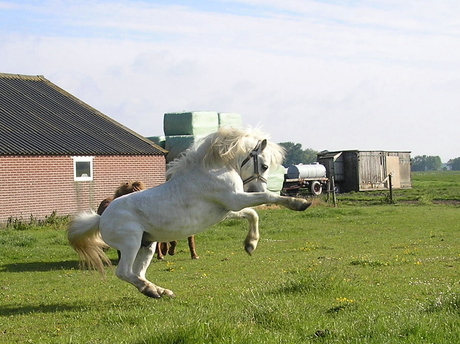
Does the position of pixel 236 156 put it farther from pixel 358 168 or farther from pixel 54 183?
pixel 358 168

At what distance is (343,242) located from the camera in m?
18.8

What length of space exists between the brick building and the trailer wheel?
20173 millimetres

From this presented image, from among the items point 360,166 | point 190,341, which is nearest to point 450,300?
point 190,341

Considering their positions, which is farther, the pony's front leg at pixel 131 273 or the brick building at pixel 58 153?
the brick building at pixel 58 153

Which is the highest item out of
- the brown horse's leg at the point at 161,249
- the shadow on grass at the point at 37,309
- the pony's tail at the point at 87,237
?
the pony's tail at the point at 87,237

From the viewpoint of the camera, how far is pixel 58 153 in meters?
27.3

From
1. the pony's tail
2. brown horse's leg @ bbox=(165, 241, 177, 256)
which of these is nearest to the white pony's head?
the pony's tail

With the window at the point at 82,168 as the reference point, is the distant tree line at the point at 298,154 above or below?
above

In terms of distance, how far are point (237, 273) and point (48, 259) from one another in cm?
627

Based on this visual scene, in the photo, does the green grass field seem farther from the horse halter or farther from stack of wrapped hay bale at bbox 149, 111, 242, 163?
stack of wrapped hay bale at bbox 149, 111, 242, 163

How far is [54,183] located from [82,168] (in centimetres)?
181

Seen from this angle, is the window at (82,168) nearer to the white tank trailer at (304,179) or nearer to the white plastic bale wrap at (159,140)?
the white plastic bale wrap at (159,140)

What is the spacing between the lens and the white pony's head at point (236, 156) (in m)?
9.56

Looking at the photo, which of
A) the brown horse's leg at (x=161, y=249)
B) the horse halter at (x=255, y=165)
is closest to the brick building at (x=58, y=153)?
the brown horse's leg at (x=161, y=249)
